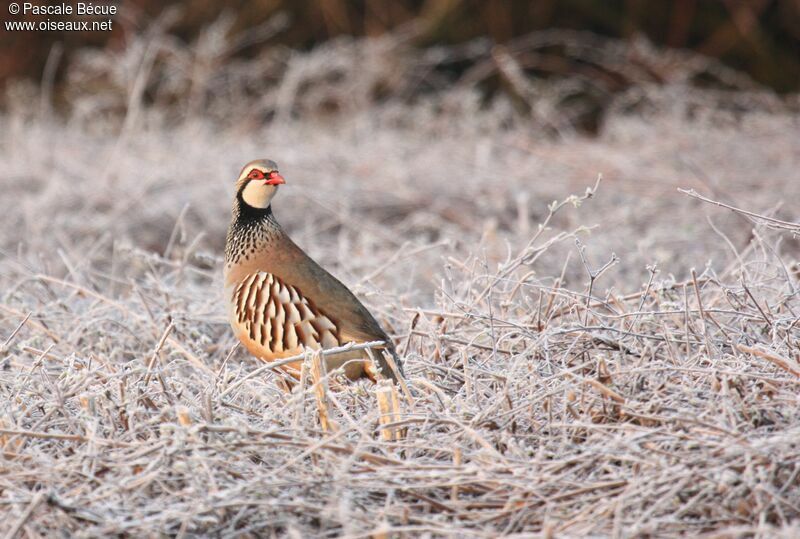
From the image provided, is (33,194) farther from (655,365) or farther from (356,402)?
(655,365)

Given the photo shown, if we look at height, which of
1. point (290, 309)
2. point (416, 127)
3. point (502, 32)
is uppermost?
point (502, 32)

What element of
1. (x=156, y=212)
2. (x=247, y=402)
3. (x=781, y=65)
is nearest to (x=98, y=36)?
(x=156, y=212)

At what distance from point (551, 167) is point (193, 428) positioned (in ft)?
17.4

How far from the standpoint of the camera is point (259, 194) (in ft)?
11.7

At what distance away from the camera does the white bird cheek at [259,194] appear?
355 centimetres

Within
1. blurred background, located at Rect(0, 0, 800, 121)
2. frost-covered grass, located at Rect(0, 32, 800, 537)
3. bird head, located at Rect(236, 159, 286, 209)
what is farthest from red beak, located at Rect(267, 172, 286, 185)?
blurred background, located at Rect(0, 0, 800, 121)

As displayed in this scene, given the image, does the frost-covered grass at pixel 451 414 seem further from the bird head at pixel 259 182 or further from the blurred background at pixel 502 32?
the blurred background at pixel 502 32

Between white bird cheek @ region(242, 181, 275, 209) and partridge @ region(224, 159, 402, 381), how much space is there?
0.23ft

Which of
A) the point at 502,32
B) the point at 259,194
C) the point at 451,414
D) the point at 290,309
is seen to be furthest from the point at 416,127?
the point at 451,414

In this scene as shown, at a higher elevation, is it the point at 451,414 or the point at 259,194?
the point at 259,194

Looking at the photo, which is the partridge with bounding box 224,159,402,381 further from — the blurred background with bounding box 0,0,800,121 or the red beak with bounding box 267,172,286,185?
the blurred background with bounding box 0,0,800,121

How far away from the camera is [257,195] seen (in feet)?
11.7

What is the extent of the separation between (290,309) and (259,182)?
1.61ft

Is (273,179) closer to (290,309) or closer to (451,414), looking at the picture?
(290,309)
